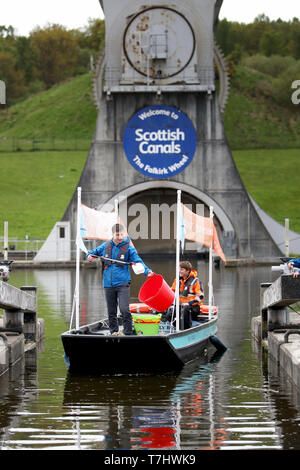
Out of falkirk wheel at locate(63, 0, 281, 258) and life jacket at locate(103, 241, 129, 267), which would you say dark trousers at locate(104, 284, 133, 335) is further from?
falkirk wheel at locate(63, 0, 281, 258)

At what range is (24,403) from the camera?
45.5 ft

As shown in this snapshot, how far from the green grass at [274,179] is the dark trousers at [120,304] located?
59055 mm

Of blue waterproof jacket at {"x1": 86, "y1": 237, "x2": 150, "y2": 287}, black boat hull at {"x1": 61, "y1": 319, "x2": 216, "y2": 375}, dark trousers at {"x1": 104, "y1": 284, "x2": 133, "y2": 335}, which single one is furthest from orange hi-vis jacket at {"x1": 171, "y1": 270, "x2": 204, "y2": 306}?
blue waterproof jacket at {"x1": 86, "y1": 237, "x2": 150, "y2": 287}

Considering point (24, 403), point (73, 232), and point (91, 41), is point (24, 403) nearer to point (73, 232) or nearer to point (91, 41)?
point (73, 232)

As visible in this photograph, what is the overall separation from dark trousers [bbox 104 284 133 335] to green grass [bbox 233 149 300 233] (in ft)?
194

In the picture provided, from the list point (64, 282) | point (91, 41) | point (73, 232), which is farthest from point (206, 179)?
point (91, 41)

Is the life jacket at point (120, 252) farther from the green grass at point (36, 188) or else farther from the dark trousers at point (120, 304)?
the green grass at point (36, 188)

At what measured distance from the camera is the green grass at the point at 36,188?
74312 mm

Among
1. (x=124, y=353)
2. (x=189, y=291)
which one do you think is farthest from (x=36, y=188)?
(x=124, y=353)

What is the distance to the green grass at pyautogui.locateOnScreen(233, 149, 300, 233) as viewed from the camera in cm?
8225

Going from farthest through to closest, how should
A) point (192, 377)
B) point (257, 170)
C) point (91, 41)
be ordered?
point (91, 41), point (257, 170), point (192, 377)

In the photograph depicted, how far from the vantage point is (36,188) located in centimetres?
8725

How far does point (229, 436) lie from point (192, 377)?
4562mm

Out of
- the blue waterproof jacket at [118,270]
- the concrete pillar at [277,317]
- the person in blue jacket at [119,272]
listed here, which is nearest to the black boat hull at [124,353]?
the person in blue jacket at [119,272]
